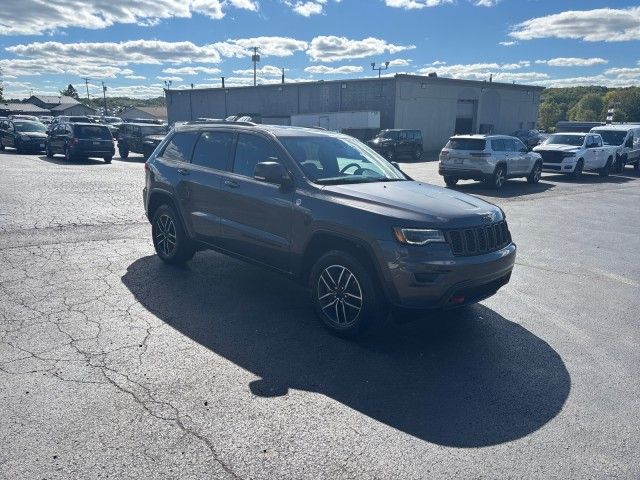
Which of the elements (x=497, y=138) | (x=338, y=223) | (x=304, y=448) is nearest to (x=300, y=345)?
(x=338, y=223)

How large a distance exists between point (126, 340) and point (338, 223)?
6.96 feet

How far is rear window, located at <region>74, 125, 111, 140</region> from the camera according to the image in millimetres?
20266

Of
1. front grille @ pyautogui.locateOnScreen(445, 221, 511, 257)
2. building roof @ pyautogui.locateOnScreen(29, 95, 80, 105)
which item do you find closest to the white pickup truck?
front grille @ pyautogui.locateOnScreen(445, 221, 511, 257)

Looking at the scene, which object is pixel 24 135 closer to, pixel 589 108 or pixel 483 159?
pixel 483 159

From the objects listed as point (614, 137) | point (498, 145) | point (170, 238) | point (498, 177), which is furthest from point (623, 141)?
point (170, 238)

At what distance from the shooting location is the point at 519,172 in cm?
1662

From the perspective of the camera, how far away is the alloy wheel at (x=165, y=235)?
6.36m

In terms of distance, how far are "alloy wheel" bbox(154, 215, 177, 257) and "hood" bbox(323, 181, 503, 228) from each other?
8.80 ft

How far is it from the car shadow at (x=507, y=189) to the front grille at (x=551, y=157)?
133 cm

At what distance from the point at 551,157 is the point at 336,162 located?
654 inches

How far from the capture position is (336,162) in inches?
205

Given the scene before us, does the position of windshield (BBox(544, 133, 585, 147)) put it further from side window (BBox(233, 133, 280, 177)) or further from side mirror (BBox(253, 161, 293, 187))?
side mirror (BBox(253, 161, 293, 187))

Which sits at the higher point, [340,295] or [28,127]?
[28,127]

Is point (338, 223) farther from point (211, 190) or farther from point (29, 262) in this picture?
point (29, 262)
